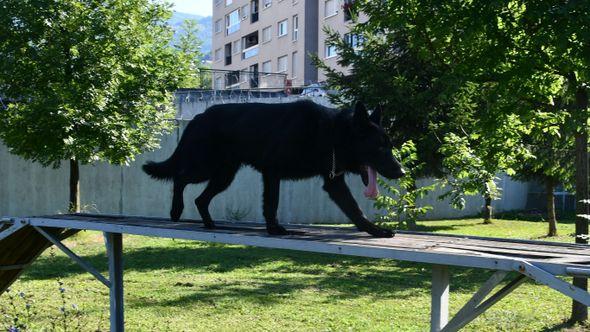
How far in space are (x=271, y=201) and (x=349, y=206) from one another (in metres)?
0.64

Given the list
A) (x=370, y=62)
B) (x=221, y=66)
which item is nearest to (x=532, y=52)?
(x=370, y=62)

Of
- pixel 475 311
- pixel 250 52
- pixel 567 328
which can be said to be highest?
pixel 250 52

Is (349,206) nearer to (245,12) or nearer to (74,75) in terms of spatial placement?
(74,75)

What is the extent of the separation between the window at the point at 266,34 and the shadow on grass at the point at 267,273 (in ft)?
106

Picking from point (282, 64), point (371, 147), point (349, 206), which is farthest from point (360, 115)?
point (282, 64)

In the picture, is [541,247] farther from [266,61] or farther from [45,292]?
[266,61]

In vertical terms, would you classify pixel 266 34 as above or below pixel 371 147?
above

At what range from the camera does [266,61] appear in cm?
4456

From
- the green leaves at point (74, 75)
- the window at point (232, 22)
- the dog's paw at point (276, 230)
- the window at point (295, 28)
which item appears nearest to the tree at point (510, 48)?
the dog's paw at point (276, 230)

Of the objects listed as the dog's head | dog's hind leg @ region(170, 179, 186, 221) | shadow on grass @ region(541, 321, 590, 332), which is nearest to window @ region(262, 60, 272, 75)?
shadow on grass @ region(541, 321, 590, 332)

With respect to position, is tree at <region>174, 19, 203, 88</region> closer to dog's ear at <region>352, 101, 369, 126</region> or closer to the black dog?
the black dog

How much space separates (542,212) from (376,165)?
2260 centimetres

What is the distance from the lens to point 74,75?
10.9 metres

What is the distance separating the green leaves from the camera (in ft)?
34.7
